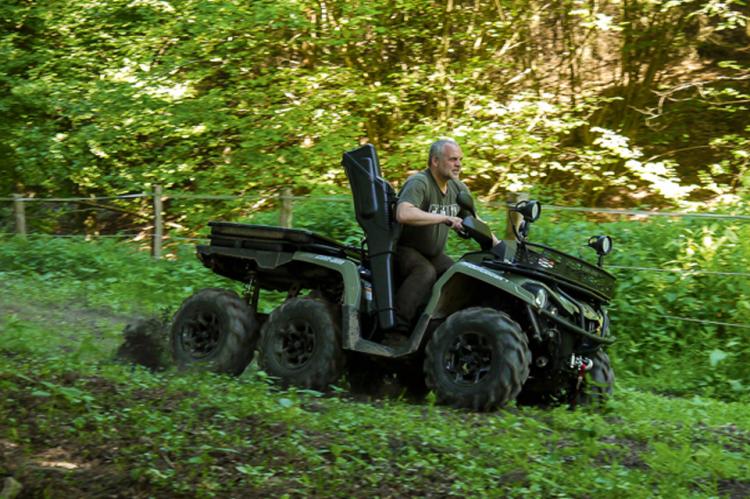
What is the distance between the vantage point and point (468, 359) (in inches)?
295

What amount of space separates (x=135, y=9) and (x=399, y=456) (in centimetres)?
1383

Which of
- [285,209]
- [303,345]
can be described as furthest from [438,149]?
[285,209]

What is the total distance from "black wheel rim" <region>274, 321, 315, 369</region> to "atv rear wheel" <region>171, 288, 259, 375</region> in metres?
0.43

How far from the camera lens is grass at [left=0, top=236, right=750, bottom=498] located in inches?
204

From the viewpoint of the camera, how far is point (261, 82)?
17172 millimetres

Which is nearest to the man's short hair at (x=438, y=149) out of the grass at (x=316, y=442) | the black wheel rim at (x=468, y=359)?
the black wheel rim at (x=468, y=359)

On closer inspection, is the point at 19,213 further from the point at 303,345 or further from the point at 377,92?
the point at 303,345

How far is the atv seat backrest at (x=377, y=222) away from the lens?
26.4 ft

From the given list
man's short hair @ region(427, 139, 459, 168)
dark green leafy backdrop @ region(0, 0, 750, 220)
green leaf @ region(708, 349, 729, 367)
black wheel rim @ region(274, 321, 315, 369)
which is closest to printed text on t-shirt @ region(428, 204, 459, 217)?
man's short hair @ region(427, 139, 459, 168)

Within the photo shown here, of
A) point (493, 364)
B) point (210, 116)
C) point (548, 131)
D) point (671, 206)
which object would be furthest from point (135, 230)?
point (493, 364)

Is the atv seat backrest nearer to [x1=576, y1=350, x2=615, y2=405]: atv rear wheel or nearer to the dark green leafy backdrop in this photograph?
[x1=576, y1=350, x2=615, y2=405]: atv rear wheel

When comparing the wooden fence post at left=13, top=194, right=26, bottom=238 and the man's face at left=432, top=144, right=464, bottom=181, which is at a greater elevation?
the man's face at left=432, top=144, right=464, bottom=181

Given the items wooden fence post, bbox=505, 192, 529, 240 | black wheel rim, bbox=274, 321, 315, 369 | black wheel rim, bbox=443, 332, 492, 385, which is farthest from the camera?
wooden fence post, bbox=505, 192, 529, 240

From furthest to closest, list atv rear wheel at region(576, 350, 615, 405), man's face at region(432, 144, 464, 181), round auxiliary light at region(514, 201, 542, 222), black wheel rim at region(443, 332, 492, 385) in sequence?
1. man's face at region(432, 144, 464, 181)
2. atv rear wheel at region(576, 350, 615, 405)
3. round auxiliary light at region(514, 201, 542, 222)
4. black wheel rim at region(443, 332, 492, 385)
